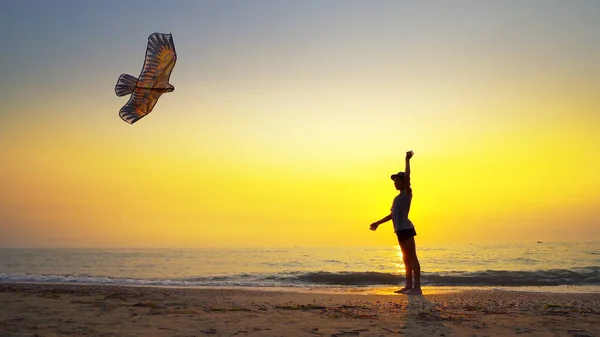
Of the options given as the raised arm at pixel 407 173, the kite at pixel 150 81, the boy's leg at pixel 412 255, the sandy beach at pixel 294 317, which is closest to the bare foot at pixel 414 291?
the boy's leg at pixel 412 255

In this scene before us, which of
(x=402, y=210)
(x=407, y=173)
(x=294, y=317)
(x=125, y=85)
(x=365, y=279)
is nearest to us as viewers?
(x=294, y=317)

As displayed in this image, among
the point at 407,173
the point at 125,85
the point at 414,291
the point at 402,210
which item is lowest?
the point at 414,291

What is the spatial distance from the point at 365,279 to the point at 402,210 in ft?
26.9

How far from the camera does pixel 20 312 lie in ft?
20.4

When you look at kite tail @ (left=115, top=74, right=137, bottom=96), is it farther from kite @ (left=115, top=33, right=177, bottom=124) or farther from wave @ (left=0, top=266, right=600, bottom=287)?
wave @ (left=0, top=266, right=600, bottom=287)

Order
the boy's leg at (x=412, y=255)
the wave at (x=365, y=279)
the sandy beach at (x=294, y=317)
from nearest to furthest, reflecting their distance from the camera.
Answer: the sandy beach at (x=294, y=317)
the boy's leg at (x=412, y=255)
the wave at (x=365, y=279)

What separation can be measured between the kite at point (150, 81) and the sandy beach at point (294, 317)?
304 cm

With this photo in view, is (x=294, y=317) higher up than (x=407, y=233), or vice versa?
(x=407, y=233)

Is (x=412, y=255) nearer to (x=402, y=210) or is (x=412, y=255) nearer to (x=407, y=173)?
(x=402, y=210)

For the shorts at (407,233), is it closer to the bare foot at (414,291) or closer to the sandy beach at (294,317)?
the bare foot at (414,291)

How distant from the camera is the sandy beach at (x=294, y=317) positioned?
505 cm

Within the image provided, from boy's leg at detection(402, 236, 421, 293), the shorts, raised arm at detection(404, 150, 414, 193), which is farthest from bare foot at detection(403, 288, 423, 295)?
raised arm at detection(404, 150, 414, 193)

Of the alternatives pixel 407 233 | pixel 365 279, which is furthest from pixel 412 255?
pixel 365 279

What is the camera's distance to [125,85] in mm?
8078
